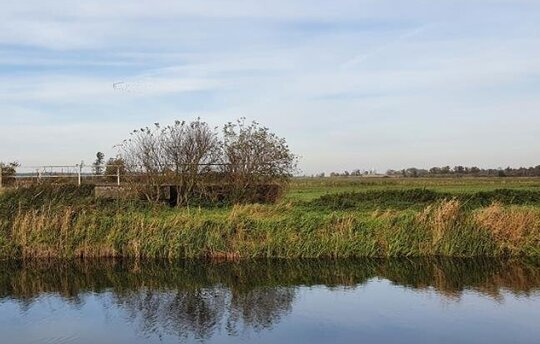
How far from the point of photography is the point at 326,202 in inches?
903

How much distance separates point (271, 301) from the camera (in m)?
11.3

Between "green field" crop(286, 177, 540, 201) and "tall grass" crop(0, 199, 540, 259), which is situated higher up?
"green field" crop(286, 177, 540, 201)

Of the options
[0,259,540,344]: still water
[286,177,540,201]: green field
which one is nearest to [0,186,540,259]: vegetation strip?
[0,259,540,344]: still water

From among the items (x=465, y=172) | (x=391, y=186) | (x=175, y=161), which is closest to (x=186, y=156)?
(x=175, y=161)

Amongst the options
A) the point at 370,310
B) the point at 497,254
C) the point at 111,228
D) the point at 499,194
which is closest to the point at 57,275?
the point at 111,228

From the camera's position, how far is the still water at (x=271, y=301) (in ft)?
29.7

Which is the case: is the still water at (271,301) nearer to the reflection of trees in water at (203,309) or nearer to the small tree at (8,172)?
the reflection of trees in water at (203,309)

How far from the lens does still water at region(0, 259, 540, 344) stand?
906 centimetres

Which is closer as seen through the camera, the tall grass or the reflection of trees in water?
the reflection of trees in water

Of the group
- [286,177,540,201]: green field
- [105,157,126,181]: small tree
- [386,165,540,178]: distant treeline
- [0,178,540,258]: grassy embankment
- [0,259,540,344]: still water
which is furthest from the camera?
[386,165,540,178]: distant treeline

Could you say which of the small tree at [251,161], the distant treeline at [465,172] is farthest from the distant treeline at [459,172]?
the small tree at [251,161]

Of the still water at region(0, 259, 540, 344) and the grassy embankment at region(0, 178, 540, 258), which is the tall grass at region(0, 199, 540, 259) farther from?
the still water at region(0, 259, 540, 344)

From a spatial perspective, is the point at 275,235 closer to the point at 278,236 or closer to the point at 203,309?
the point at 278,236

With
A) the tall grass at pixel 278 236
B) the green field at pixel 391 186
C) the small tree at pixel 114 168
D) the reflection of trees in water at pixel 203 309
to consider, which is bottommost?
the reflection of trees in water at pixel 203 309
